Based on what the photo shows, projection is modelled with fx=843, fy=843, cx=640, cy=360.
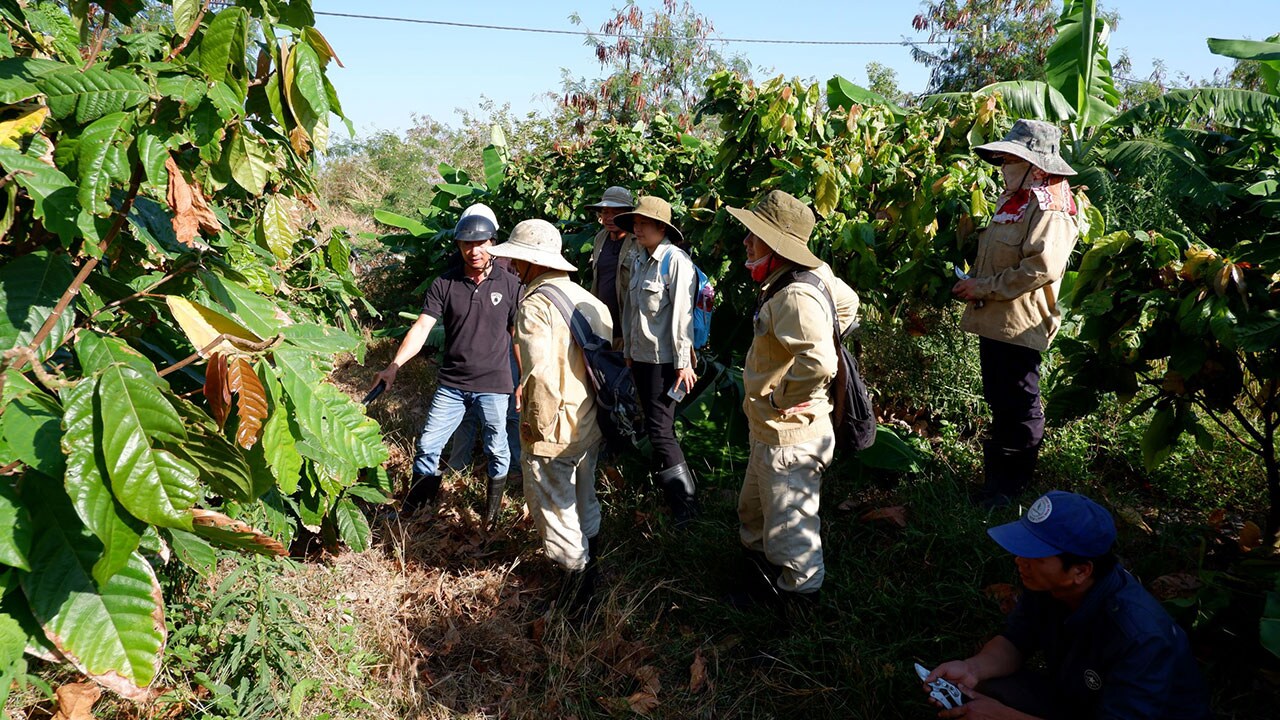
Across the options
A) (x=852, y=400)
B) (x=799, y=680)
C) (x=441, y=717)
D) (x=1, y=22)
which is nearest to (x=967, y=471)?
(x=852, y=400)

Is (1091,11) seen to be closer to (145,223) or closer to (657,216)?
(657,216)

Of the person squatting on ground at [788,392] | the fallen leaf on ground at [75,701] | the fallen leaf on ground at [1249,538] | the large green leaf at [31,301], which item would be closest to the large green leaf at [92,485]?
the large green leaf at [31,301]

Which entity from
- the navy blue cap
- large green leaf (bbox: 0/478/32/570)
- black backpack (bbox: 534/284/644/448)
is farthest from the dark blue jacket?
large green leaf (bbox: 0/478/32/570)

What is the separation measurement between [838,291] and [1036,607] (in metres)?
1.53

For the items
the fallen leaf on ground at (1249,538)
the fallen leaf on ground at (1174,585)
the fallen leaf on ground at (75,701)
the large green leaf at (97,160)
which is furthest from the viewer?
the fallen leaf on ground at (1249,538)

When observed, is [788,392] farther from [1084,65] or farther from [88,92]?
[1084,65]

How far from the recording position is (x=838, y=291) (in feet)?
12.4

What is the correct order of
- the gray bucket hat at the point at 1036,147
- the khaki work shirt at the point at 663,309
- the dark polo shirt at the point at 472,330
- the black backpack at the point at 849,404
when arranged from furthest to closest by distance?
1. the dark polo shirt at the point at 472,330
2. the khaki work shirt at the point at 663,309
3. the gray bucket hat at the point at 1036,147
4. the black backpack at the point at 849,404

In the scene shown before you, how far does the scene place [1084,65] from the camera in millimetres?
6969

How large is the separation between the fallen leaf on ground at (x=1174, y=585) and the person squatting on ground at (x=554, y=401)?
7.75ft

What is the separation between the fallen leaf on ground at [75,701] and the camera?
2881 millimetres

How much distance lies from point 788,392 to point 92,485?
2427mm

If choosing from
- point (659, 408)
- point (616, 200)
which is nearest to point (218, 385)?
point (659, 408)

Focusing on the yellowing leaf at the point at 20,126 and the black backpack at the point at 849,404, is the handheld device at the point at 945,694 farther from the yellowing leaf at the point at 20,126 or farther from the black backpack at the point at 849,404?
the yellowing leaf at the point at 20,126
